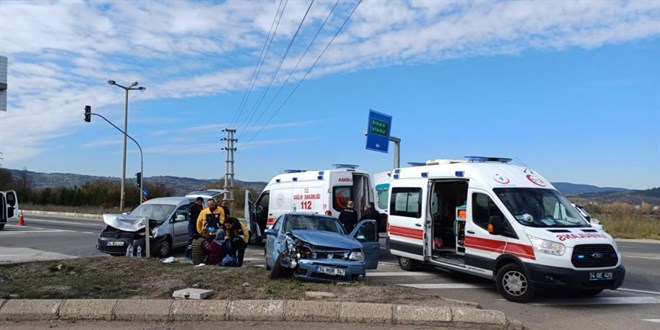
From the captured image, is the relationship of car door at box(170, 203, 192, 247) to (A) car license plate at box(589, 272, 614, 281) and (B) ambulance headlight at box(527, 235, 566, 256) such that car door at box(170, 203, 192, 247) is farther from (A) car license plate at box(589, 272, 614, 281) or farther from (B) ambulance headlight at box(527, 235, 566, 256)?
(A) car license plate at box(589, 272, 614, 281)

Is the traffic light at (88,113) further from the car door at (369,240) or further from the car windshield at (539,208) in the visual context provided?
the car windshield at (539,208)

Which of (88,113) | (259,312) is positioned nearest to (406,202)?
(259,312)

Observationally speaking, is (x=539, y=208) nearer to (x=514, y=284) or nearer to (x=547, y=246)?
(x=547, y=246)

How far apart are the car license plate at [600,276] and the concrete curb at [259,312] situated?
232 cm

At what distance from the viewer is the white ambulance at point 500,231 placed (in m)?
8.30

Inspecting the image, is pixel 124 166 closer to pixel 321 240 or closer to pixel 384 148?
pixel 384 148

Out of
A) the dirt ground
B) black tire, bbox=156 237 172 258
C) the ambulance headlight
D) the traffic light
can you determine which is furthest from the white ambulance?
the traffic light

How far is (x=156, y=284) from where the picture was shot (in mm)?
8242

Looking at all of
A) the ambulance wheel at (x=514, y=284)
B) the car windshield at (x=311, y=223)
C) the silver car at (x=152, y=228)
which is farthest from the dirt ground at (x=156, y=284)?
the silver car at (x=152, y=228)

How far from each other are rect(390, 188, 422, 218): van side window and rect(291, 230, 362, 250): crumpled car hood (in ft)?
6.71

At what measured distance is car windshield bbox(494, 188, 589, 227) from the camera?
9.01 metres

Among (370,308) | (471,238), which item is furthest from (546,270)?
(370,308)

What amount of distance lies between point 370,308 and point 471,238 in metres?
3.90

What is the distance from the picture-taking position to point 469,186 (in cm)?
1021
